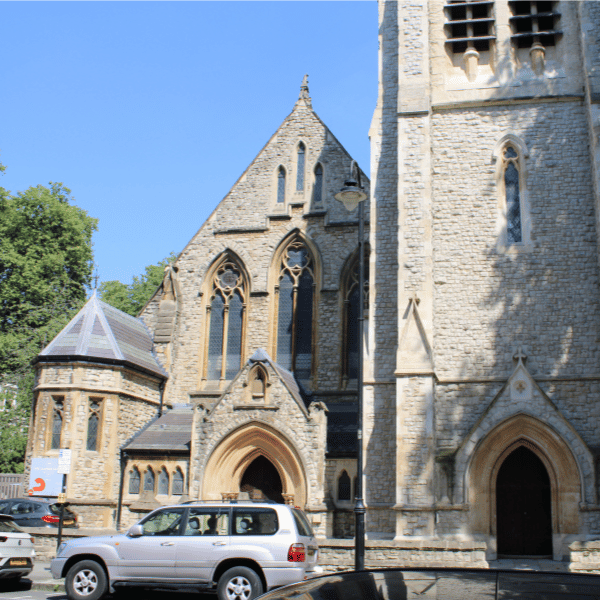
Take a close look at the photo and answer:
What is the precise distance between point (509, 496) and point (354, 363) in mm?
5768

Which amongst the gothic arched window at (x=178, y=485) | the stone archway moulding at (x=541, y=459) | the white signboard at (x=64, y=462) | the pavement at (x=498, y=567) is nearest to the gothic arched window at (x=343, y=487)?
the stone archway moulding at (x=541, y=459)

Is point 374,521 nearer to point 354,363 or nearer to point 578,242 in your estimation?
point 354,363

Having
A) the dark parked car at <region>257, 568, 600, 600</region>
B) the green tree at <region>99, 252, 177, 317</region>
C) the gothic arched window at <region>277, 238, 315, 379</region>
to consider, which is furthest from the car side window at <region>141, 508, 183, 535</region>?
Answer: the green tree at <region>99, 252, 177, 317</region>

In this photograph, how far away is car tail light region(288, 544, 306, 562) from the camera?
31.4 feet

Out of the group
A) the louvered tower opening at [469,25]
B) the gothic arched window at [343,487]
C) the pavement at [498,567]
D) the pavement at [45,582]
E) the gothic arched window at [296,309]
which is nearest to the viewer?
the pavement at [45,582]

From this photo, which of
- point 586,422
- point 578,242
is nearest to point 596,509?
point 586,422

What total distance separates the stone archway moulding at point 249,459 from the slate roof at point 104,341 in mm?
3946

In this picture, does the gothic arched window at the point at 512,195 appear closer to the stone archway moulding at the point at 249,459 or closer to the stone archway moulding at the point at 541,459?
the stone archway moulding at the point at 541,459

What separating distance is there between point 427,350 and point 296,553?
6.66 metres

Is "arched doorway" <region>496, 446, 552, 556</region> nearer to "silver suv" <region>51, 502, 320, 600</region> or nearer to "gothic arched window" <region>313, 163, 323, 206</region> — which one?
"silver suv" <region>51, 502, 320, 600</region>

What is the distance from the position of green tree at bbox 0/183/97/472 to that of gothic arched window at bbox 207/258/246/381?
1015 centimetres

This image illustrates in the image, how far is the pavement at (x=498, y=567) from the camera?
12133 millimetres

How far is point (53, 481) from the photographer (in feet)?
58.4

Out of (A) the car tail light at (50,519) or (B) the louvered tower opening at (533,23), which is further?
(B) the louvered tower opening at (533,23)
